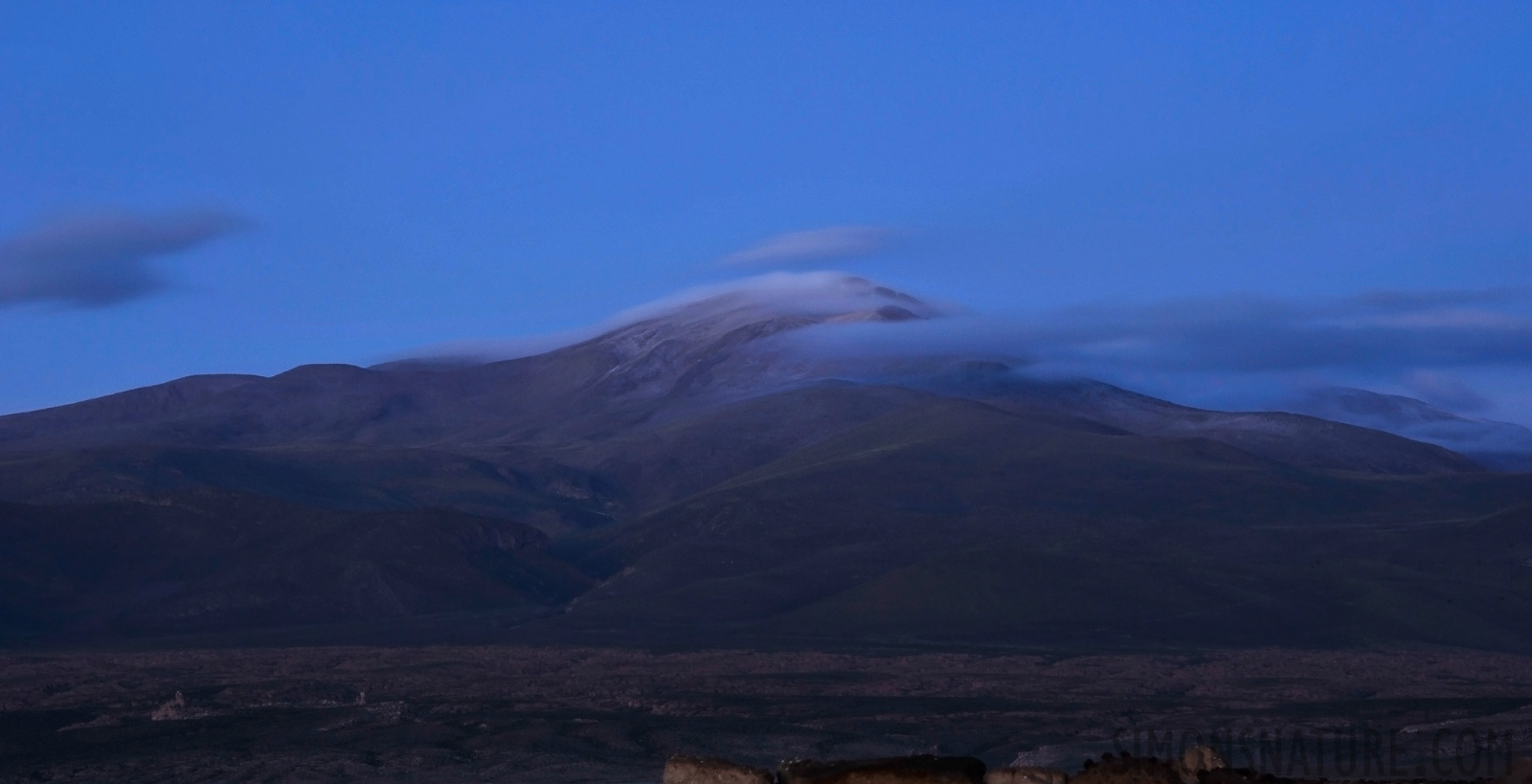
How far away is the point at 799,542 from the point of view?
4345 inches

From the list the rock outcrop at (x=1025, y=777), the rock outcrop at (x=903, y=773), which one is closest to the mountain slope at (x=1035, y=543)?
the rock outcrop at (x=1025, y=777)

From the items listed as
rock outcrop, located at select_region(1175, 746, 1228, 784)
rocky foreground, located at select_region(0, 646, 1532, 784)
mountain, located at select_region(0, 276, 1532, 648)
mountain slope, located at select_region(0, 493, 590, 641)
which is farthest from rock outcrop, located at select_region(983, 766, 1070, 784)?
mountain slope, located at select_region(0, 493, 590, 641)

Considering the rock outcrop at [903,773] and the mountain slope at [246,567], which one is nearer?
the rock outcrop at [903,773]

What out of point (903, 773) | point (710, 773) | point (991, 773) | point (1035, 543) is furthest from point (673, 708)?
point (1035, 543)

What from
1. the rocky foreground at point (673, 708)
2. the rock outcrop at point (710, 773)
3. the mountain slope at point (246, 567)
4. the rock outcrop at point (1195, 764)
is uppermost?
the mountain slope at point (246, 567)

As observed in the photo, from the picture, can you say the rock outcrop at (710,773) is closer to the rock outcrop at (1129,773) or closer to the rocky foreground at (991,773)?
the rocky foreground at (991,773)

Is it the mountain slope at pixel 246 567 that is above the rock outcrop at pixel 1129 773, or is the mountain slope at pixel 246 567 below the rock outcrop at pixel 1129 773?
above

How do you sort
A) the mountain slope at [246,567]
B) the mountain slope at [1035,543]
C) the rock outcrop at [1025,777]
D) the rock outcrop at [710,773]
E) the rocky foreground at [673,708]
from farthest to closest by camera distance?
the mountain slope at [246,567] → the mountain slope at [1035,543] → the rocky foreground at [673,708] → the rock outcrop at [710,773] → the rock outcrop at [1025,777]

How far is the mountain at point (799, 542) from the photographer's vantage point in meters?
83.1

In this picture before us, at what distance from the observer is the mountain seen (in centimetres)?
8306

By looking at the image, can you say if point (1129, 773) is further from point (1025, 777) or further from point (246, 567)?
point (246, 567)

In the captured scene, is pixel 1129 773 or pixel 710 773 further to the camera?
pixel 710 773

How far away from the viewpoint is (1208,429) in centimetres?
18588

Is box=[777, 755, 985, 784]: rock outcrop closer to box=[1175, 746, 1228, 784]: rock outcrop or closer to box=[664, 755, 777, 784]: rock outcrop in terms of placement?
box=[664, 755, 777, 784]: rock outcrop
